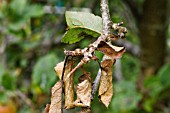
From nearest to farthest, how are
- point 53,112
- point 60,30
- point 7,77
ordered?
1. point 53,112
2. point 7,77
3. point 60,30

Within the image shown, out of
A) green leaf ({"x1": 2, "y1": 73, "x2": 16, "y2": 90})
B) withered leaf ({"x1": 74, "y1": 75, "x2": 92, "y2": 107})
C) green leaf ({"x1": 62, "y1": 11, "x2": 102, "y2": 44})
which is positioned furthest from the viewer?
green leaf ({"x1": 2, "y1": 73, "x2": 16, "y2": 90})

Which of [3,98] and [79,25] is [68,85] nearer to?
[79,25]

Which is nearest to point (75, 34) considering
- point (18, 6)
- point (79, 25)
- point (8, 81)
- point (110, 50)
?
point (79, 25)

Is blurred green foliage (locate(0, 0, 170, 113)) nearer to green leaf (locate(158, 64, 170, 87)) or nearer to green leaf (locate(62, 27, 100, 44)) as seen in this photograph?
green leaf (locate(158, 64, 170, 87))

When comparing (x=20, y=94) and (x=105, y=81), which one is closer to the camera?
(x=105, y=81)

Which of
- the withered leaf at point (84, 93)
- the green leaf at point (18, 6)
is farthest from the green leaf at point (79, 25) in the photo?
the green leaf at point (18, 6)

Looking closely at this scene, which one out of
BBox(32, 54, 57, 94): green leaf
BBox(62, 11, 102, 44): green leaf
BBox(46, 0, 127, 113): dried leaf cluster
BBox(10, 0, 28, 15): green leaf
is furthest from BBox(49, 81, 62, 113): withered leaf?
BBox(10, 0, 28, 15): green leaf

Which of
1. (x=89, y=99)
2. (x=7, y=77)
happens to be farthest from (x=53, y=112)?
(x=7, y=77)

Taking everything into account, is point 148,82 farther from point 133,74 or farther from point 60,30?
point 133,74
